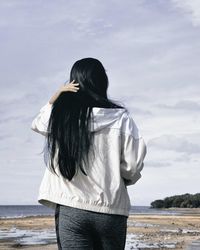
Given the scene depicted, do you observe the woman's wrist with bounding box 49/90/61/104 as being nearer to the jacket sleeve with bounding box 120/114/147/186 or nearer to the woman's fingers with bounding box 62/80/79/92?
the woman's fingers with bounding box 62/80/79/92

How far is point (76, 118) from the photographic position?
364 cm

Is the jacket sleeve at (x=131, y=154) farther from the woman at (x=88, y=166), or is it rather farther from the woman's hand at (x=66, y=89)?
the woman's hand at (x=66, y=89)

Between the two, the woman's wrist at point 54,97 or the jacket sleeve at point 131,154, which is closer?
the jacket sleeve at point 131,154

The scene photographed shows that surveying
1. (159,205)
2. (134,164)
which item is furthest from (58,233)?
(159,205)

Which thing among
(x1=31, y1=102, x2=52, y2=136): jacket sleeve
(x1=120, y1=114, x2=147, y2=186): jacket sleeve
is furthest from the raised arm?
(x1=120, y1=114, x2=147, y2=186): jacket sleeve

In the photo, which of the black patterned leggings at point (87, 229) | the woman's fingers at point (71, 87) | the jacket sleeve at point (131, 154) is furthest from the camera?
the woman's fingers at point (71, 87)

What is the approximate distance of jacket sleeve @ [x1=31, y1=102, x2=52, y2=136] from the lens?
3.74 metres

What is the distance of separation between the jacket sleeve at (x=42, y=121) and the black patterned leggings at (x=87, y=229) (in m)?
0.47

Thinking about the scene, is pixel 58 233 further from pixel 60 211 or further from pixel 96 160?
pixel 96 160

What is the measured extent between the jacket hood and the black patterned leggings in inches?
18.7

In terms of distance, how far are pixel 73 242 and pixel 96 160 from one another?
450 mm

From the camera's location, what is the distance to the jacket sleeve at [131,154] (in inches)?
141

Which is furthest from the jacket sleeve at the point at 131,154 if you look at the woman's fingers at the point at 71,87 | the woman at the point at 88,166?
the woman's fingers at the point at 71,87

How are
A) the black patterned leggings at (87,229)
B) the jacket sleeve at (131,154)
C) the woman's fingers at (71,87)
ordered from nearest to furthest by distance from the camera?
the black patterned leggings at (87,229) < the jacket sleeve at (131,154) < the woman's fingers at (71,87)
